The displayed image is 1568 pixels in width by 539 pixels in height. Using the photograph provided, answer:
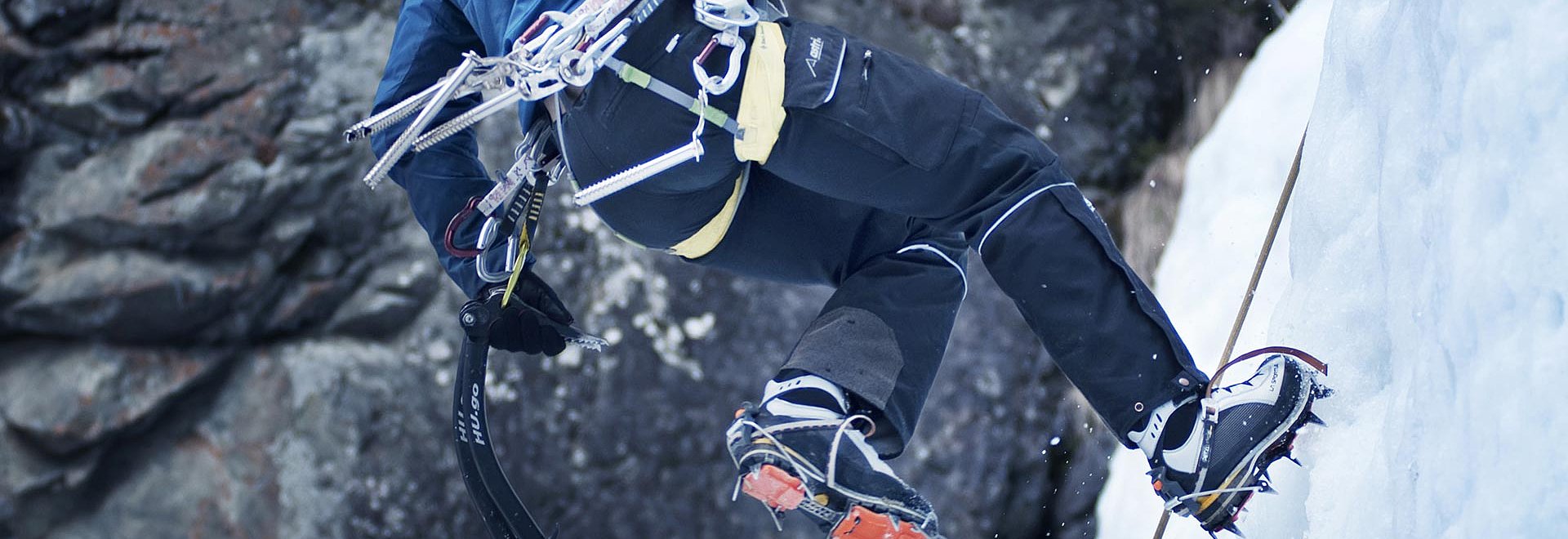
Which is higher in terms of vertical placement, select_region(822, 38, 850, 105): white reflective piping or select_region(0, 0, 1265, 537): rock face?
select_region(822, 38, 850, 105): white reflective piping

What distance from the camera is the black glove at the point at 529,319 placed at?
185 cm

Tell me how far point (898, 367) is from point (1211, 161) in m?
2.22

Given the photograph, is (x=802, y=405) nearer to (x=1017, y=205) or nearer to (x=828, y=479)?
(x=828, y=479)

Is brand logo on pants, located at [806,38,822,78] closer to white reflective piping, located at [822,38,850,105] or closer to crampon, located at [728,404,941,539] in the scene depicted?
white reflective piping, located at [822,38,850,105]

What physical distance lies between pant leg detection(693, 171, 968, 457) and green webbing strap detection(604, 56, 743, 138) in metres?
0.32

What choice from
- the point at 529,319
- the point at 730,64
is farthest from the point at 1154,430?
the point at 529,319

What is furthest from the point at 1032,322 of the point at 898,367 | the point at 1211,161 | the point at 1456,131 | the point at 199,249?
the point at 199,249

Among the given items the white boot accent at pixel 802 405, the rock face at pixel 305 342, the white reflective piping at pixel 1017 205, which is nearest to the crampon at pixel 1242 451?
the white reflective piping at pixel 1017 205

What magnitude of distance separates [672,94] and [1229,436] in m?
0.80

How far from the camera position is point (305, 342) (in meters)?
3.85

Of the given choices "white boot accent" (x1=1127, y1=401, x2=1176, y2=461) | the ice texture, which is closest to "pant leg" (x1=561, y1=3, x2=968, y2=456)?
"white boot accent" (x1=1127, y1=401, x2=1176, y2=461)

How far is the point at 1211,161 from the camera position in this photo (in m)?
3.53

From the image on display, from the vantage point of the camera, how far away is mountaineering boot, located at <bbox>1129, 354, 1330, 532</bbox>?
1.40 m

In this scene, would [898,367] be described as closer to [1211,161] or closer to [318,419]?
[1211,161]
